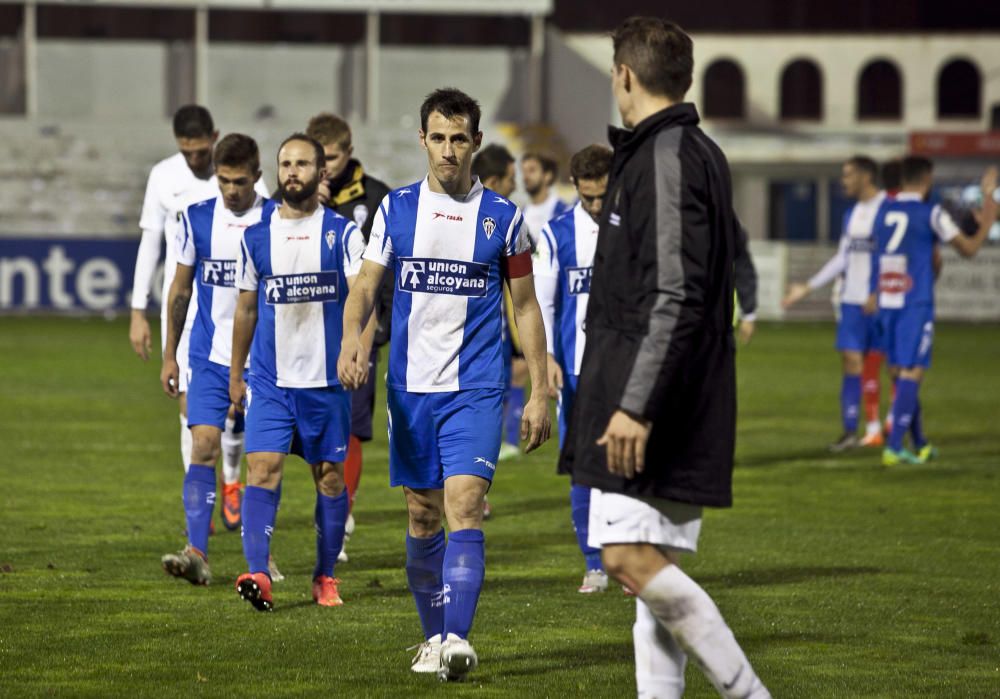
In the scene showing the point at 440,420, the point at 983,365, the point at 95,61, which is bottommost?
the point at 983,365

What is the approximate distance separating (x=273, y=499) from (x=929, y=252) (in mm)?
7979

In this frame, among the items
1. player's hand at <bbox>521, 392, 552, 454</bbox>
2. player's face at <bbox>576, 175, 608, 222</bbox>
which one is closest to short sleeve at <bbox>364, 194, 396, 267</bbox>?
player's hand at <bbox>521, 392, 552, 454</bbox>

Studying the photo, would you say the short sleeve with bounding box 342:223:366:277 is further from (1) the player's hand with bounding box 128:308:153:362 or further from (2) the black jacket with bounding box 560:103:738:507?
(2) the black jacket with bounding box 560:103:738:507

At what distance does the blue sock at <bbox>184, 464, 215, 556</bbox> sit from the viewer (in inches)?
324

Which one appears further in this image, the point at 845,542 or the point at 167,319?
the point at 845,542

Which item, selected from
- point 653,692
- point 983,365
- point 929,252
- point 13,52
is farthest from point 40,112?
point 653,692

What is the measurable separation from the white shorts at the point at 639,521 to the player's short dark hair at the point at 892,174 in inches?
398

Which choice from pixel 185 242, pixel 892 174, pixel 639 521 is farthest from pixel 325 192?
pixel 892 174

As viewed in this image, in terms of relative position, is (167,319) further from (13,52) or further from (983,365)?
(13,52)

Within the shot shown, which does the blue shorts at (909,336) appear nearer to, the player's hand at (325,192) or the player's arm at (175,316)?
the player's hand at (325,192)

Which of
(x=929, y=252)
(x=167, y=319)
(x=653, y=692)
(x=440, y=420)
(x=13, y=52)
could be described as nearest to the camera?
(x=653, y=692)

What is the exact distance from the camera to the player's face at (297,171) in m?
7.43

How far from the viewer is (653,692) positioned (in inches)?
200

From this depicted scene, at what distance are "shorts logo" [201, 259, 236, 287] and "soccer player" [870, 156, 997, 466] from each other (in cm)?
666
